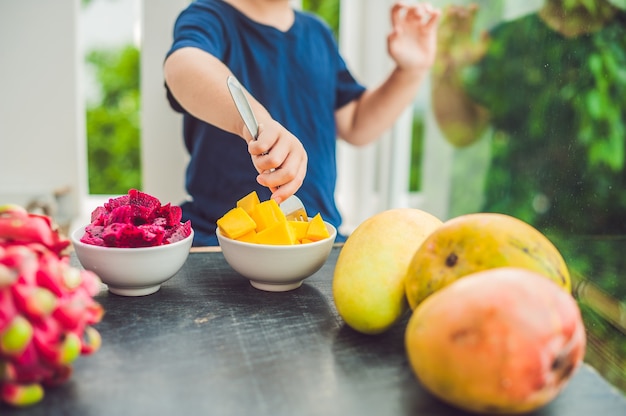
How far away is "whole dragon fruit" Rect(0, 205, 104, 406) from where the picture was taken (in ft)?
1.52

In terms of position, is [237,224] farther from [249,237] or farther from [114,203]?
[114,203]

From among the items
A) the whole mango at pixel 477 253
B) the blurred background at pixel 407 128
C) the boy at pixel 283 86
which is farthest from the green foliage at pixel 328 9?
the whole mango at pixel 477 253

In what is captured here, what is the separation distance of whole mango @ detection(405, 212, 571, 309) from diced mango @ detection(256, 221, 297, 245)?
200 millimetres

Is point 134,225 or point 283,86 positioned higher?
point 283,86

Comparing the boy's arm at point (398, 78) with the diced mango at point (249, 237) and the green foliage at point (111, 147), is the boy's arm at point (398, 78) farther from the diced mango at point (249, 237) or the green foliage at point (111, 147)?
the green foliage at point (111, 147)

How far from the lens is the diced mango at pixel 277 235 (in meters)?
0.74

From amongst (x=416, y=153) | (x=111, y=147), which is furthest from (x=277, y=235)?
(x=111, y=147)

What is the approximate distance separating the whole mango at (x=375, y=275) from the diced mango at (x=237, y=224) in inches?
6.0

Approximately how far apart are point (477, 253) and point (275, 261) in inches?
10.7

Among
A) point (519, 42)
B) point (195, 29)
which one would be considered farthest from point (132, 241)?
point (519, 42)

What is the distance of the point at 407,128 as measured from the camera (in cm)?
215

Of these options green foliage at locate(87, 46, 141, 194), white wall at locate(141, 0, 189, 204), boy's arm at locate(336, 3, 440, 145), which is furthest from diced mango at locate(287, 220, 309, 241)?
green foliage at locate(87, 46, 141, 194)

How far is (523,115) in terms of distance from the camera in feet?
4.75

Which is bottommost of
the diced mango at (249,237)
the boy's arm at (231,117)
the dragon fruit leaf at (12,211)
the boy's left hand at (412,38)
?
the diced mango at (249,237)
